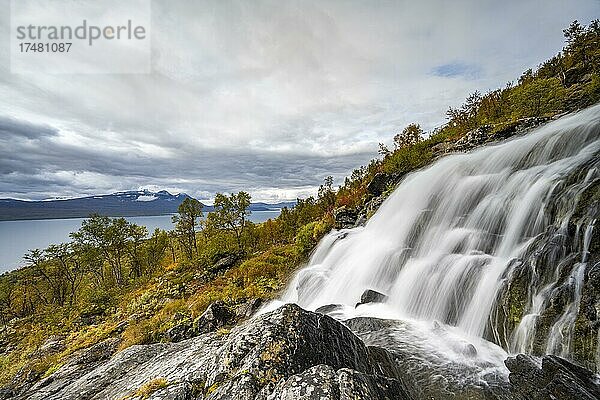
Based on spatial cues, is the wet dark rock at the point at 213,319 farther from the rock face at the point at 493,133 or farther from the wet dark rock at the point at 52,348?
the rock face at the point at 493,133

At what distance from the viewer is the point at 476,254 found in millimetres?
9602

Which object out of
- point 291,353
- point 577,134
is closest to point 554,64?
point 577,134

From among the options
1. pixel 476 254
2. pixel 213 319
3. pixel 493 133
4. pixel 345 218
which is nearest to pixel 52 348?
pixel 213 319

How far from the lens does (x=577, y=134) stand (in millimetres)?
12672

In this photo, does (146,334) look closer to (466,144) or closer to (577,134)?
(577,134)

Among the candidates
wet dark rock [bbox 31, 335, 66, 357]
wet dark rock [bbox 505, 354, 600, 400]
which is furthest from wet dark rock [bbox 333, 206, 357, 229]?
wet dark rock [bbox 31, 335, 66, 357]

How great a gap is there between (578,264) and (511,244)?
2.40 metres

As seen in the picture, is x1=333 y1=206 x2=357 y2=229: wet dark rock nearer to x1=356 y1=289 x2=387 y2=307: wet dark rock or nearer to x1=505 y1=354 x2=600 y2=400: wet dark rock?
x1=356 y1=289 x2=387 y2=307: wet dark rock

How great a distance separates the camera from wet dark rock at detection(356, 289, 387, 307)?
34.8ft

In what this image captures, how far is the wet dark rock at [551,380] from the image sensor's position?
15.3ft

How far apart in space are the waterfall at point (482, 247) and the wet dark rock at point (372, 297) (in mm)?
256

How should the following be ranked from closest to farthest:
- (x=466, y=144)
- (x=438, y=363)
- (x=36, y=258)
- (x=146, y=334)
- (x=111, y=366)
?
(x=111, y=366) → (x=438, y=363) → (x=146, y=334) → (x=466, y=144) → (x=36, y=258)

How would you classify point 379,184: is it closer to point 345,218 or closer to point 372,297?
point 345,218

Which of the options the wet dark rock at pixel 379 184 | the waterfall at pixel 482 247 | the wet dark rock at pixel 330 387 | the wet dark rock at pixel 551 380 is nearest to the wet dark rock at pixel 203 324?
the waterfall at pixel 482 247
